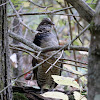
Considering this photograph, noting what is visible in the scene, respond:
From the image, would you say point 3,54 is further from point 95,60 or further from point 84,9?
point 95,60

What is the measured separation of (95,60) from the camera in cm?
81

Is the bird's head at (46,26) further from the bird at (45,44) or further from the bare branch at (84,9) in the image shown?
the bare branch at (84,9)

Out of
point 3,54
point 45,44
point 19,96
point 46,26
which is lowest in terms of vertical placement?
point 19,96

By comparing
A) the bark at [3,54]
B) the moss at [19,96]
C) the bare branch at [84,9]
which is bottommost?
the moss at [19,96]

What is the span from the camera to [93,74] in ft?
2.70

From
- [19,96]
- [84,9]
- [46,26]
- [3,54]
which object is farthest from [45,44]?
[84,9]

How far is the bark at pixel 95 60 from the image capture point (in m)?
0.77

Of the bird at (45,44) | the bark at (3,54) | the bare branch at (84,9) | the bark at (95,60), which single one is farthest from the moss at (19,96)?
the bark at (95,60)

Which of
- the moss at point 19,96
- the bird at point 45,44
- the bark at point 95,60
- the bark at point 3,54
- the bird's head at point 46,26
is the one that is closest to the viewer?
the bark at point 95,60

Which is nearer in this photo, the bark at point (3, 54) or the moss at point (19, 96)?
the bark at point (3, 54)

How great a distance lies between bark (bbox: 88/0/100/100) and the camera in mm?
774

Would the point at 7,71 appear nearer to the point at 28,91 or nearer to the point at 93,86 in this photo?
the point at 28,91

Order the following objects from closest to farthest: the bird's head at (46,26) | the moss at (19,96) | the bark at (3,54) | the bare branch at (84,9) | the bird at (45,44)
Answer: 1. the bare branch at (84,9)
2. the bark at (3,54)
3. the moss at (19,96)
4. the bird at (45,44)
5. the bird's head at (46,26)

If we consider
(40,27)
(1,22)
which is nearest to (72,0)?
(1,22)
